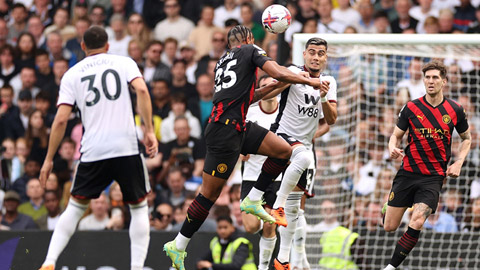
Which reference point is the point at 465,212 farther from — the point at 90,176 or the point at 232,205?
the point at 90,176

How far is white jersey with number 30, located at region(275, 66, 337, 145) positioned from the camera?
33.2 ft

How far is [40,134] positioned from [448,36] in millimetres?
7361

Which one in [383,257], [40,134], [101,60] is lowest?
[383,257]

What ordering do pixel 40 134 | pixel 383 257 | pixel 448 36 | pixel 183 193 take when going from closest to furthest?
pixel 448 36 → pixel 383 257 → pixel 183 193 → pixel 40 134

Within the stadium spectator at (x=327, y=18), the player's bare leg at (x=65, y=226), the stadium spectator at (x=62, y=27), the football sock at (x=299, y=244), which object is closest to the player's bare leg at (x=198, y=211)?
the player's bare leg at (x=65, y=226)

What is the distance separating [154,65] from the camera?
1570 centimetres

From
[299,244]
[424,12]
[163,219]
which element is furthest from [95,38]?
[424,12]

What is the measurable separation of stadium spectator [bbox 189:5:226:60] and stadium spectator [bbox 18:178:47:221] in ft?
12.4

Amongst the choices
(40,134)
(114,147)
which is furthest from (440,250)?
(40,134)

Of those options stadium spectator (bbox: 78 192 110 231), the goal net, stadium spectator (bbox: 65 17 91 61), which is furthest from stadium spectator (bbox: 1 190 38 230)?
the goal net

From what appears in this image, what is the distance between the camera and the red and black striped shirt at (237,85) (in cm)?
898

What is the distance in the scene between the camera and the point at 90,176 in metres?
8.71

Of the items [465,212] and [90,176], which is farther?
[465,212]

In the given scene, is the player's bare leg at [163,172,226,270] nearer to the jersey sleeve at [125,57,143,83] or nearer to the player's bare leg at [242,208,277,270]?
the jersey sleeve at [125,57,143,83]
